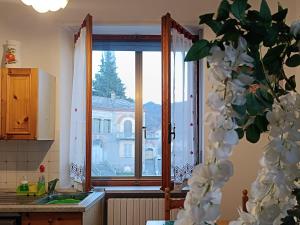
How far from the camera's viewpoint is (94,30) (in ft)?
Result: 13.2

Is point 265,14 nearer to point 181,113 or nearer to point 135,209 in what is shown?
point 181,113

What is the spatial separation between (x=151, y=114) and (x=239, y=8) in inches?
137

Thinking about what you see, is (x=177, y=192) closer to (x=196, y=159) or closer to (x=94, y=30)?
(x=196, y=159)

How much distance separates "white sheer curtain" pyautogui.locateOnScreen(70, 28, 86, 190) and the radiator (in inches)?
14.2

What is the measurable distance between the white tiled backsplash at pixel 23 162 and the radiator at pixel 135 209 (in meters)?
0.59

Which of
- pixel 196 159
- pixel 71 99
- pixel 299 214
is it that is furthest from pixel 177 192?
pixel 299 214

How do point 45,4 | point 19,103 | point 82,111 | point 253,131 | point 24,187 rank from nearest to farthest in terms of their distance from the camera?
point 253,131
point 45,4
point 19,103
point 24,187
point 82,111

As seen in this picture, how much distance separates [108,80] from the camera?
4.14 meters

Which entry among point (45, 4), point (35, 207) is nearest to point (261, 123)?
point (45, 4)

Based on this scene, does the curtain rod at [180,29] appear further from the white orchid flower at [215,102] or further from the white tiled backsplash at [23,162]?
the white orchid flower at [215,102]

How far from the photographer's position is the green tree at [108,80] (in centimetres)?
412

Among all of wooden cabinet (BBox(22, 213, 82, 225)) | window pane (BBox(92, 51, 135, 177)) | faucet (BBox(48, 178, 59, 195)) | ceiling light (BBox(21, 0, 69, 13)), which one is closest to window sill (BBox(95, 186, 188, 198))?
window pane (BBox(92, 51, 135, 177))

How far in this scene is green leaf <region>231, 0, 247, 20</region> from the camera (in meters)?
0.62

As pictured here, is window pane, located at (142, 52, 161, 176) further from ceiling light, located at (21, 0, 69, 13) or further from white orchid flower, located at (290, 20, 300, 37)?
white orchid flower, located at (290, 20, 300, 37)
